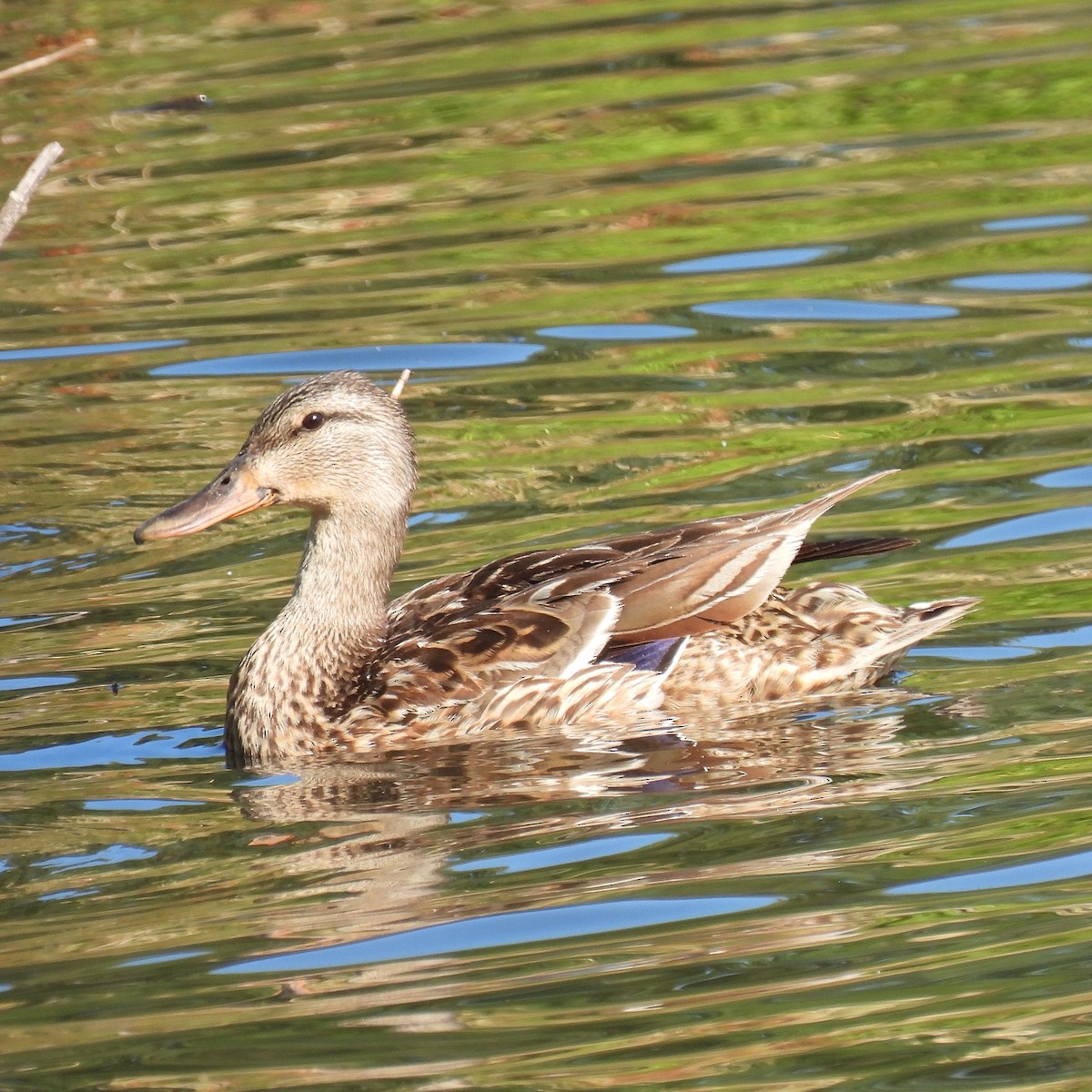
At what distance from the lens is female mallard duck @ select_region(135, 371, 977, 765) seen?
6.93m

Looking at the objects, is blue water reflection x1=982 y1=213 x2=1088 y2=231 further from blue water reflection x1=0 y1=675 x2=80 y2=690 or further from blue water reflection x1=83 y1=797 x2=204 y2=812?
blue water reflection x1=83 y1=797 x2=204 y2=812

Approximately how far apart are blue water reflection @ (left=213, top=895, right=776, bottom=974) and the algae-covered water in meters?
0.02

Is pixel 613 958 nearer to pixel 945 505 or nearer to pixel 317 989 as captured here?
pixel 317 989

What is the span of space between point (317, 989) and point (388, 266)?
24.0ft

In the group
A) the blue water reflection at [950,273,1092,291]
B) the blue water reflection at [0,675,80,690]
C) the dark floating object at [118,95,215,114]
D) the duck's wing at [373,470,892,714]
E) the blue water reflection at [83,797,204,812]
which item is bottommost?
the blue water reflection at [83,797,204,812]

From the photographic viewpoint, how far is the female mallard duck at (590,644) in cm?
693

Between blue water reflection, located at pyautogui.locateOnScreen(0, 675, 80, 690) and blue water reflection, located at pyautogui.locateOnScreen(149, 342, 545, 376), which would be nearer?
blue water reflection, located at pyautogui.locateOnScreen(0, 675, 80, 690)

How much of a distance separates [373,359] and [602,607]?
385 centimetres

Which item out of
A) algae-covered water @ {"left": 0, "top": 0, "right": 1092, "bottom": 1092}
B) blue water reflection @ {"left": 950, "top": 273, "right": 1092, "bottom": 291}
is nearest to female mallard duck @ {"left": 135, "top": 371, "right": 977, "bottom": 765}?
algae-covered water @ {"left": 0, "top": 0, "right": 1092, "bottom": 1092}

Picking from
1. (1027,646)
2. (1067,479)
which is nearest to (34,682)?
(1027,646)

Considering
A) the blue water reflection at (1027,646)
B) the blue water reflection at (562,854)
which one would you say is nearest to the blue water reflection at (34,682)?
the blue water reflection at (562,854)

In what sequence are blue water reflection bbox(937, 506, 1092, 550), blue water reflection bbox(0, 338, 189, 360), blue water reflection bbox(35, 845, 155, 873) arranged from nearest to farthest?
1. blue water reflection bbox(35, 845, 155, 873)
2. blue water reflection bbox(937, 506, 1092, 550)
3. blue water reflection bbox(0, 338, 189, 360)

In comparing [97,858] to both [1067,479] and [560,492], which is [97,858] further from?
[1067,479]

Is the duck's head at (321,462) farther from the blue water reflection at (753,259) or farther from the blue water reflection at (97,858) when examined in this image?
the blue water reflection at (753,259)
